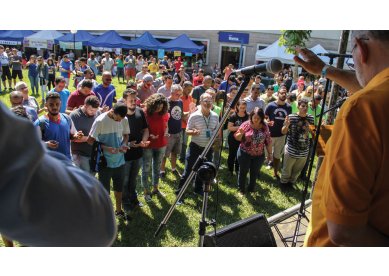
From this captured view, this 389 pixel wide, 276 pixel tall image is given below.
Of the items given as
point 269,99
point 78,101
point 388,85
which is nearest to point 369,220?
point 388,85

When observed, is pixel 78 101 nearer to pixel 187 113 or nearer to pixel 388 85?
pixel 187 113

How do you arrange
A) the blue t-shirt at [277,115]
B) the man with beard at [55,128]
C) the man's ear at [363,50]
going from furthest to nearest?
the blue t-shirt at [277,115] → the man with beard at [55,128] → the man's ear at [363,50]

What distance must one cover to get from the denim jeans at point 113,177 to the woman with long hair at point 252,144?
2.39 m

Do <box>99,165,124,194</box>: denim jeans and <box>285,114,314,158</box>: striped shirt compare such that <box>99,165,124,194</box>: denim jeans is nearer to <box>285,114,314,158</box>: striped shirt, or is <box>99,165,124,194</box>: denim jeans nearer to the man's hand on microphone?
the man's hand on microphone

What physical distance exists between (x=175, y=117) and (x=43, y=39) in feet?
68.1

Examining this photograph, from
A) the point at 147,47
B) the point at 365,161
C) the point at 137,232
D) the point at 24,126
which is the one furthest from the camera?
the point at 147,47

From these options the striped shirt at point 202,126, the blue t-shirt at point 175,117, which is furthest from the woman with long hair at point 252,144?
the blue t-shirt at point 175,117

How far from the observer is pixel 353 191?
1.11 meters

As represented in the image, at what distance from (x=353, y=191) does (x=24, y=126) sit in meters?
1.04

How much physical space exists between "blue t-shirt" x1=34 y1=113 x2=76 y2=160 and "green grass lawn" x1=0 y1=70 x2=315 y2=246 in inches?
55.0

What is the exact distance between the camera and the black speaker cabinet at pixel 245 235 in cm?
269

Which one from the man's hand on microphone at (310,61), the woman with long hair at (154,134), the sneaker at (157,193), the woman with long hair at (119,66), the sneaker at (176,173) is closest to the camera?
the man's hand on microphone at (310,61)

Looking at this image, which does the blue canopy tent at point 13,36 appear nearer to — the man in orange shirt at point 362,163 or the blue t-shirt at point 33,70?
the blue t-shirt at point 33,70

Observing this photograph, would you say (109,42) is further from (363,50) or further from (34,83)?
(363,50)
